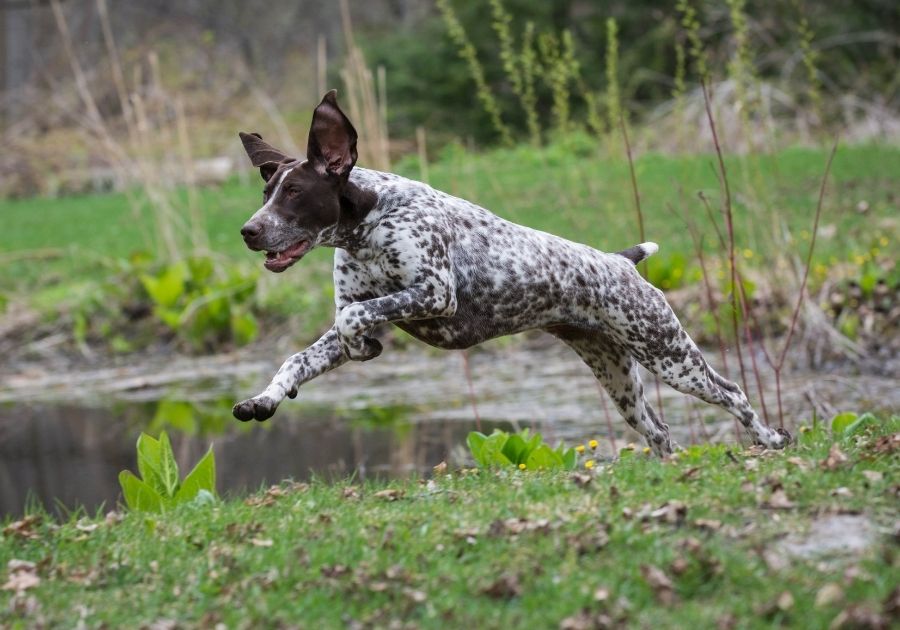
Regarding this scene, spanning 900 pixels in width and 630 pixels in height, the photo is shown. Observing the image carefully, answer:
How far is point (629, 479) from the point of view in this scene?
18.6ft

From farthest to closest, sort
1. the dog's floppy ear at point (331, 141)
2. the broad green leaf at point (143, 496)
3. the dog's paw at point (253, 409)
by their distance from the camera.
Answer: the broad green leaf at point (143, 496), the dog's floppy ear at point (331, 141), the dog's paw at point (253, 409)

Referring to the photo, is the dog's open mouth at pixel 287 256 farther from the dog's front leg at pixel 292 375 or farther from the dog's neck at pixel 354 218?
the dog's front leg at pixel 292 375

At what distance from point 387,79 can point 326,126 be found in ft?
70.8

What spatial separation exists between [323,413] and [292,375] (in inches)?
226

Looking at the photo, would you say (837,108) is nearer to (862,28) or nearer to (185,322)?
(862,28)

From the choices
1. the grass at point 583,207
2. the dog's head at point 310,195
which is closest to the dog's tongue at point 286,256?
the dog's head at point 310,195

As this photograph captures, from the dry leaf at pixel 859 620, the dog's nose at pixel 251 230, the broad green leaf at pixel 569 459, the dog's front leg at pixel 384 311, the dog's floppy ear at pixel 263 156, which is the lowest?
the broad green leaf at pixel 569 459

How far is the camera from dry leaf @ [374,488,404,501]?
234 inches

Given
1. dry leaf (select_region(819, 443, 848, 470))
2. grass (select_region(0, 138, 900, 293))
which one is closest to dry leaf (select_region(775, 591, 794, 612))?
dry leaf (select_region(819, 443, 848, 470))

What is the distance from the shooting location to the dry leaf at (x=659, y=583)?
4.36m

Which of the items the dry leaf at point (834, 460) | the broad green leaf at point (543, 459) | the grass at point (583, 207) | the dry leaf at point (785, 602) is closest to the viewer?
the dry leaf at point (785, 602)

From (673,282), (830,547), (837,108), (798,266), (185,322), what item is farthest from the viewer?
(837,108)

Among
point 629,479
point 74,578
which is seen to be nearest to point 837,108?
point 629,479

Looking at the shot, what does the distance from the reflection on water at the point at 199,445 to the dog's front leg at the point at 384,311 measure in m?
2.86
